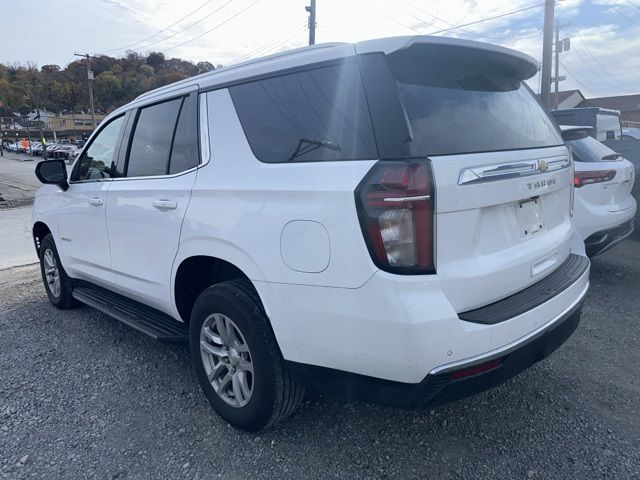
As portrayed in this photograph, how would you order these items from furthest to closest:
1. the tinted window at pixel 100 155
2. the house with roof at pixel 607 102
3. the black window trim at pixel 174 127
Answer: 1. the house with roof at pixel 607 102
2. the tinted window at pixel 100 155
3. the black window trim at pixel 174 127

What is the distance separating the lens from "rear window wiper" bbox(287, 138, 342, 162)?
2.07 metres

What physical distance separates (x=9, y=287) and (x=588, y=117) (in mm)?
8972

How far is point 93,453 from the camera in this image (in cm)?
253

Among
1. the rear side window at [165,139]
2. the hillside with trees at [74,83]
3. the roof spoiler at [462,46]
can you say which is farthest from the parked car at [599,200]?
the hillside with trees at [74,83]

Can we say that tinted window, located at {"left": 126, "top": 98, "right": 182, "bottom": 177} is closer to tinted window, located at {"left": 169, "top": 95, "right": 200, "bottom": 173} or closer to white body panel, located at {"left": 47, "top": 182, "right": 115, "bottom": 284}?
tinted window, located at {"left": 169, "top": 95, "right": 200, "bottom": 173}

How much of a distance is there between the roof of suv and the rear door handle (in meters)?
0.72

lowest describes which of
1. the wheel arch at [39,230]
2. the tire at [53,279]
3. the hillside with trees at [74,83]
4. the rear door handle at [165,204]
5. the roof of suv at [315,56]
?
the tire at [53,279]

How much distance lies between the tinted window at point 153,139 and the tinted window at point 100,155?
13.3 inches

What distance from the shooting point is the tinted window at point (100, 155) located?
3.73 m

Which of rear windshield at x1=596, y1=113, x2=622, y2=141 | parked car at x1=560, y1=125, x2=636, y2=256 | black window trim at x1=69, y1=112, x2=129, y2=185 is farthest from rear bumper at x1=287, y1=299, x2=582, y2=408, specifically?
rear windshield at x1=596, y1=113, x2=622, y2=141

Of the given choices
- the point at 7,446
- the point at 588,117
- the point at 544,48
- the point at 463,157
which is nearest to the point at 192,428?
the point at 7,446

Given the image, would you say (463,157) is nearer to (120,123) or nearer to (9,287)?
(120,123)

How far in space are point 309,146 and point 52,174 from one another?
9.99 ft

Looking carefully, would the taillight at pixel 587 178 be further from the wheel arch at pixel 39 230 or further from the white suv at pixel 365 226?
the wheel arch at pixel 39 230
